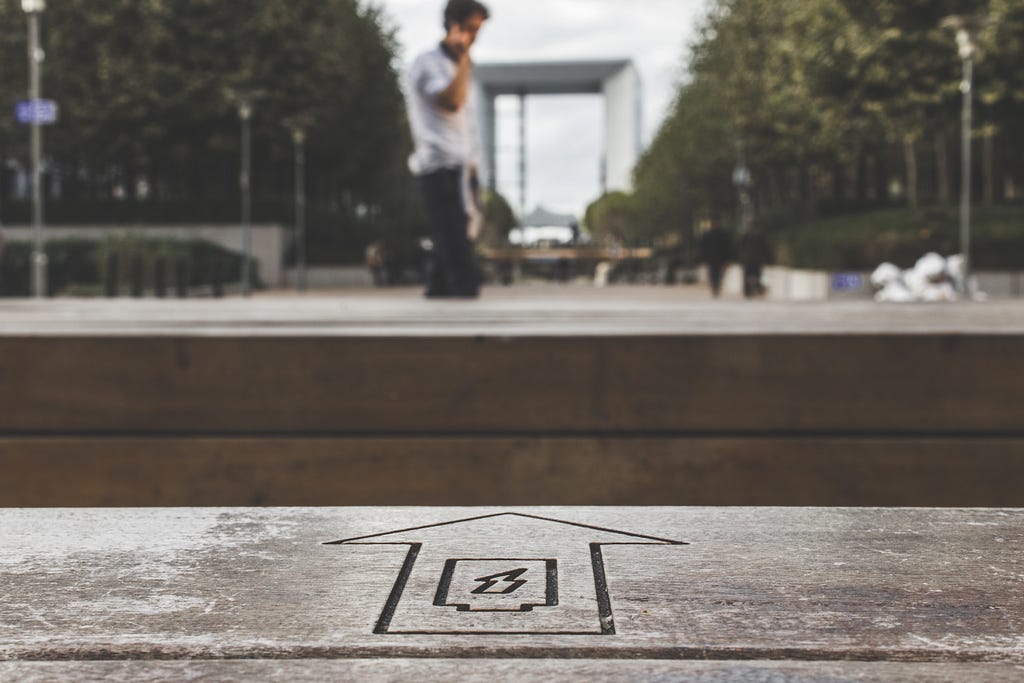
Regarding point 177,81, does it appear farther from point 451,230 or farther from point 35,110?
point 451,230

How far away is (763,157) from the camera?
1612 inches

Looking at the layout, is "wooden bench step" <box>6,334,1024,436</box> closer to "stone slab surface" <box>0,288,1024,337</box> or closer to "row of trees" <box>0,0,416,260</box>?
"stone slab surface" <box>0,288,1024,337</box>

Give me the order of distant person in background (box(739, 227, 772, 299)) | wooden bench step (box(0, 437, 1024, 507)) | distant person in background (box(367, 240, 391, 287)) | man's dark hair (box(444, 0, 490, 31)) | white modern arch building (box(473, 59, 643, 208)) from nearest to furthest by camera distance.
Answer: wooden bench step (box(0, 437, 1024, 507)) → man's dark hair (box(444, 0, 490, 31)) → distant person in background (box(739, 227, 772, 299)) → distant person in background (box(367, 240, 391, 287)) → white modern arch building (box(473, 59, 643, 208))

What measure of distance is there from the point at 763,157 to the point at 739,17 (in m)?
4.86

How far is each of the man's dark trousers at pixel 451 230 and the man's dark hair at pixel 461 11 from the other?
3.64ft

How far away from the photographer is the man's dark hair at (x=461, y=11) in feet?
27.7

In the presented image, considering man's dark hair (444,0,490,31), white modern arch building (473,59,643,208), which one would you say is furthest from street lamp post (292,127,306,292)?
white modern arch building (473,59,643,208)

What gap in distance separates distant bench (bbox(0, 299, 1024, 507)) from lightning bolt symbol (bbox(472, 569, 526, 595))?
1.80 m

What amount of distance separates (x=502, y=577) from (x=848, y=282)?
27.4m

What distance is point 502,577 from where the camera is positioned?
61.5 inches

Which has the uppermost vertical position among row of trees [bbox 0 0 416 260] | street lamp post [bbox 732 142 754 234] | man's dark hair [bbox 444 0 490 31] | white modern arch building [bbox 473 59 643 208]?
white modern arch building [bbox 473 59 643 208]

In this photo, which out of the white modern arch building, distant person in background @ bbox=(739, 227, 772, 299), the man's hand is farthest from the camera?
the white modern arch building

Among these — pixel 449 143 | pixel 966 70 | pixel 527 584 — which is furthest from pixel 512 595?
pixel 966 70

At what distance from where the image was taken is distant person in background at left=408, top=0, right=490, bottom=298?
8.42m
